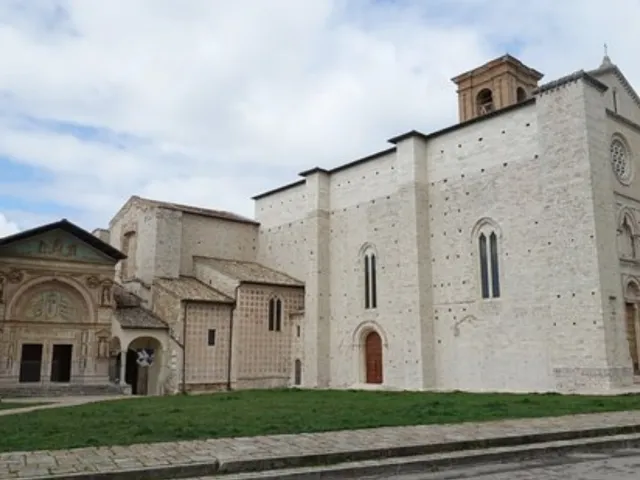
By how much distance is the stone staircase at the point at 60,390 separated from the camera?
2431cm

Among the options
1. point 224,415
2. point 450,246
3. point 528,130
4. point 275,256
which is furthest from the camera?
point 275,256

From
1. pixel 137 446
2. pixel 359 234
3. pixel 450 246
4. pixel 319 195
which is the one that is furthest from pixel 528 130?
pixel 137 446

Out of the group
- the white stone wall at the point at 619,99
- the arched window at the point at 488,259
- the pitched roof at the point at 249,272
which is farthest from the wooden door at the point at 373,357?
the white stone wall at the point at 619,99

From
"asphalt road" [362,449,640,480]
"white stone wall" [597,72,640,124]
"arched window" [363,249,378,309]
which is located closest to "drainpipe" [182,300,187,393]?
"arched window" [363,249,378,309]

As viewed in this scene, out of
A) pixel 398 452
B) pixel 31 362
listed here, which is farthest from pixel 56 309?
pixel 398 452

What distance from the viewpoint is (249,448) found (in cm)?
802

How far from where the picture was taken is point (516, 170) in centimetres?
2316

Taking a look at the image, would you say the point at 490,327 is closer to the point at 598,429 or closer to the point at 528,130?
the point at 528,130

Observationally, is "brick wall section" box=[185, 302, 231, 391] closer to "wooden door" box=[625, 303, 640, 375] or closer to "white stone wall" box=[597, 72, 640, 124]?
"wooden door" box=[625, 303, 640, 375]

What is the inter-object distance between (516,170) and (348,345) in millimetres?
11448

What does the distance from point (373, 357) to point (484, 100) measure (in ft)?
51.6

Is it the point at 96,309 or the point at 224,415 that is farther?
the point at 96,309

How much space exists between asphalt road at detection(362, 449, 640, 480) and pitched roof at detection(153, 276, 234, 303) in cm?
2229

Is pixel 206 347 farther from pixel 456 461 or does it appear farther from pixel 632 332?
pixel 456 461
